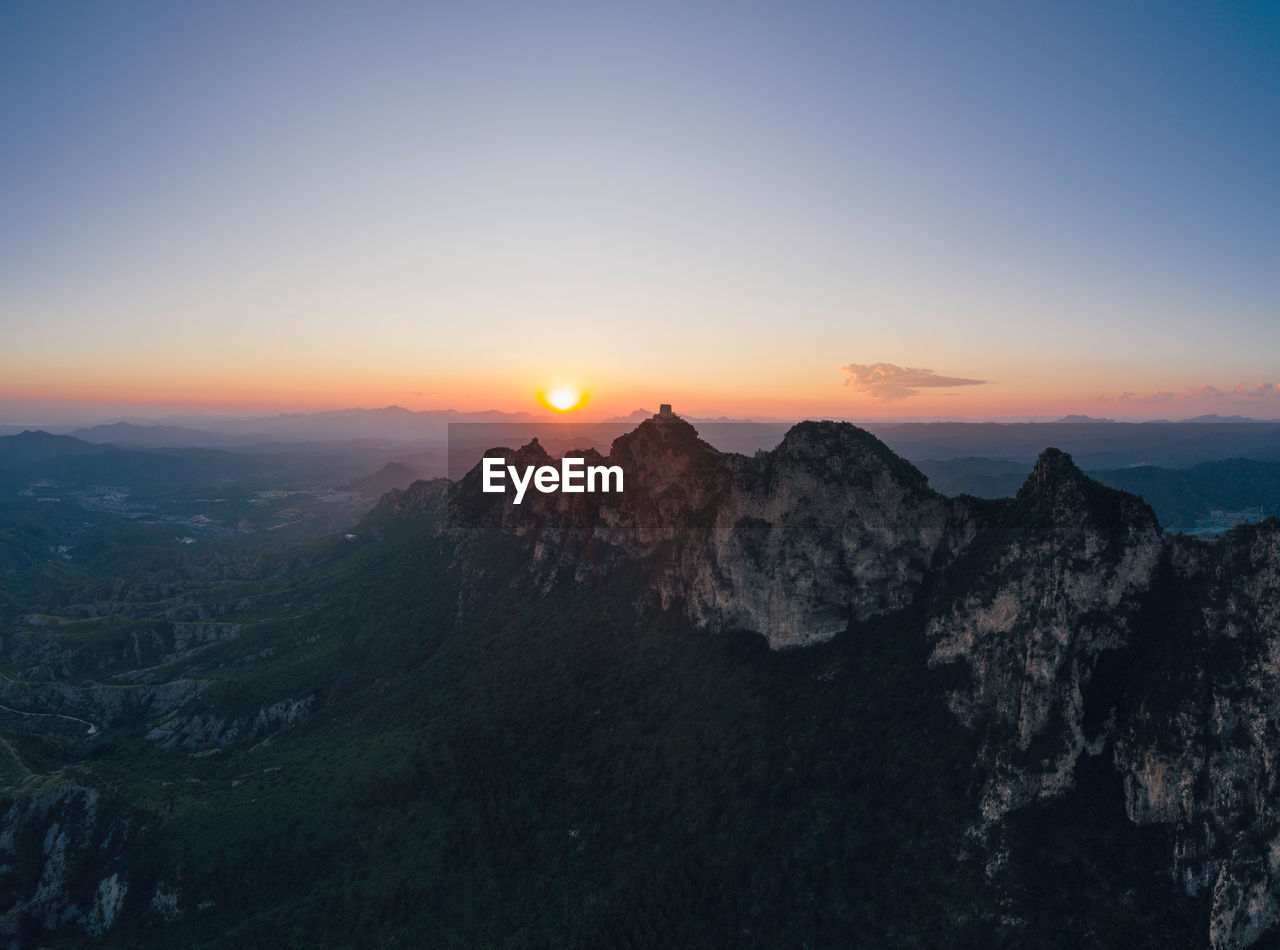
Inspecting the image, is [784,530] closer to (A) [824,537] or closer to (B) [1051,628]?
(A) [824,537]


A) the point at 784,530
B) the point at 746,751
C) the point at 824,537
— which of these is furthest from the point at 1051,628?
the point at 746,751

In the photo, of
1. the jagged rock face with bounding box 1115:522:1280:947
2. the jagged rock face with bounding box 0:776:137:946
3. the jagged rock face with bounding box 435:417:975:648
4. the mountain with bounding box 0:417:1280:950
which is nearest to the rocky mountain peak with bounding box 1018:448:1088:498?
the mountain with bounding box 0:417:1280:950

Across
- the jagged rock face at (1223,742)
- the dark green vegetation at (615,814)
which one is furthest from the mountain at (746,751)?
the dark green vegetation at (615,814)

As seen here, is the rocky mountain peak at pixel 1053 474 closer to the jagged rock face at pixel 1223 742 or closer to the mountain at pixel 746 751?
the mountain at pixel 746 751

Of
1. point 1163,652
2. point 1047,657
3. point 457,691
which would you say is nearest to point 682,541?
point 457,691

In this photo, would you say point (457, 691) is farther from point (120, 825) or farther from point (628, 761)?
point (120, 825)
